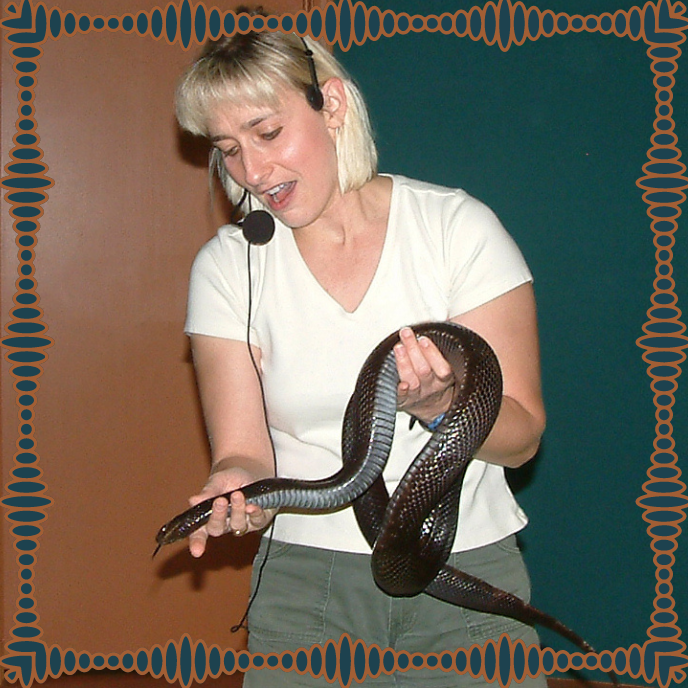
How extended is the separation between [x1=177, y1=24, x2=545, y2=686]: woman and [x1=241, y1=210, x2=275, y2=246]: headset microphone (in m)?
0.03

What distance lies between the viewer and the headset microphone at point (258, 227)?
166cm

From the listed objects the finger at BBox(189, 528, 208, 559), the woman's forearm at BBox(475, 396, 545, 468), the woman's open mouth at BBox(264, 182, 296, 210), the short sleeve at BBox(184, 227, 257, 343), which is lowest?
the finger at BBox(189, 528, 208, 559)

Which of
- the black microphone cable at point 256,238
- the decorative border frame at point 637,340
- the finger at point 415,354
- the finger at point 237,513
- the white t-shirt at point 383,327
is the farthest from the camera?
the decorative border frame at point 637,340

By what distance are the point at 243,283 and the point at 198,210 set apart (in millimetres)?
1726

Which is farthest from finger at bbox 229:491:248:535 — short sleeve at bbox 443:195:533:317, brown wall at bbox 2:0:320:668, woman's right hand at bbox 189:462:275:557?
brown wall at bbox 2:0:320:668

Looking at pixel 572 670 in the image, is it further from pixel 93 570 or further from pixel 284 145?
pixel 284 145

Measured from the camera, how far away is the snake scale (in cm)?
138

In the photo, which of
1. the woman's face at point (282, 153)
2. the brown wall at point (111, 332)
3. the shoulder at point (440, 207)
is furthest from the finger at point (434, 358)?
the brown wall at point (111, 332)

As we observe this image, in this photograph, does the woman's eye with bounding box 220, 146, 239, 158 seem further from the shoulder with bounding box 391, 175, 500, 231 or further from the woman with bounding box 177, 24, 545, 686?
the shoulder with bounding box 391, 175, 500, 231

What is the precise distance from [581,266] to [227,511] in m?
2.04

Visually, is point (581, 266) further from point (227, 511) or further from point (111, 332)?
point (227, 511)

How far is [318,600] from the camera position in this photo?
60.6 inches

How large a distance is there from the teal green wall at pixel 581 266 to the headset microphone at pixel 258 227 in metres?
1.69

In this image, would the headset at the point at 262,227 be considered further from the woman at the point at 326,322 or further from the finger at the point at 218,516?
the finger at the point at 218,516
